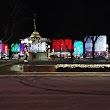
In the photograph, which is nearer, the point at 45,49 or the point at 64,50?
the point at 45,49

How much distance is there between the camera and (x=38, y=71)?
33219 millimetres

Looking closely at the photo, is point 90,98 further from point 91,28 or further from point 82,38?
point 82,38

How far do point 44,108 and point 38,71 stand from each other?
21.5 m

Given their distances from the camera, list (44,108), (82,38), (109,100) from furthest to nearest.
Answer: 1. (82,38)
2. (109,100)
3. (44,108)

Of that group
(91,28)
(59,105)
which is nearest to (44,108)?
(59,105)

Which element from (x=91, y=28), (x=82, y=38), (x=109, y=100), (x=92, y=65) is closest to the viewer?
(x=109, y=100)

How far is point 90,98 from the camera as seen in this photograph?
1439cm

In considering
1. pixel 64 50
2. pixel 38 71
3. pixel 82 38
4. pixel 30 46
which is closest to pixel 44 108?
pixel 38 71

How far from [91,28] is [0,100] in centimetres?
6953

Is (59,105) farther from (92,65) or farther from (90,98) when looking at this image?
(92,65)

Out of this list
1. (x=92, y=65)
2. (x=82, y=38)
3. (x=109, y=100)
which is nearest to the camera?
(x=109, y=100)

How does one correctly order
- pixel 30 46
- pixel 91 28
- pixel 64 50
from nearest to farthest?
pixel 30 46 < pixel 91 28 < pixel 64 50

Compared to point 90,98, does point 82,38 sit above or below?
above

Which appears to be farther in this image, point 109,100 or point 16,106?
point 109,100
